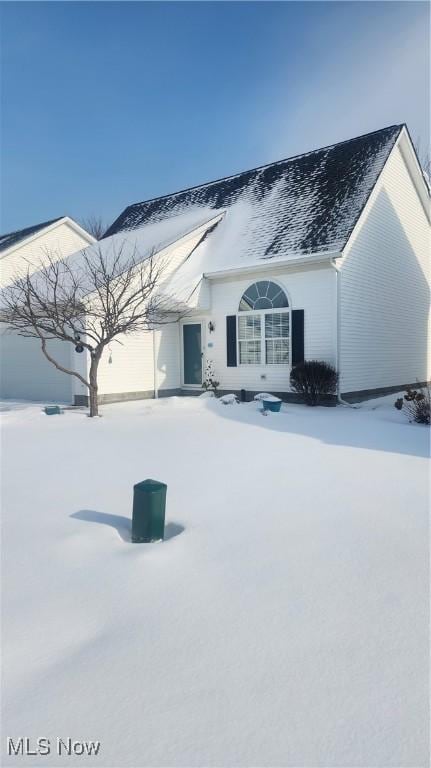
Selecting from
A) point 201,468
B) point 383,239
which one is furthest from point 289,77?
point 201,468

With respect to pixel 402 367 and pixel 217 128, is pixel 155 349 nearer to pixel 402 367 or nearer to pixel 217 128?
pixel 402 367

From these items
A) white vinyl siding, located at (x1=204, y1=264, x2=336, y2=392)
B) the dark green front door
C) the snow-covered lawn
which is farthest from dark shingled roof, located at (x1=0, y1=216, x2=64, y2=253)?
the snow-covered lawn

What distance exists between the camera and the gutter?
34.5 feet

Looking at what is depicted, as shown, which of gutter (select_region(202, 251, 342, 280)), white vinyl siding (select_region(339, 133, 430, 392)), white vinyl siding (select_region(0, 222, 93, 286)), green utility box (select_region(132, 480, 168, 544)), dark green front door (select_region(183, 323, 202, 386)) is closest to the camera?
green utility box (select_region(132, 480, 168, 544))

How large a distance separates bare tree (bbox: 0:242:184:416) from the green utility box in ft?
21.6

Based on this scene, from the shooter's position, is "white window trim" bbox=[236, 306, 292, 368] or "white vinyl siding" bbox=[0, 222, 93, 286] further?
"white vinyl siding" bbox=[0, 222, 93, 286]

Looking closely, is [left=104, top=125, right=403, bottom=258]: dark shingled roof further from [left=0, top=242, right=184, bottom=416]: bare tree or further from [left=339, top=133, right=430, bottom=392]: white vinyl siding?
[left=0, top=242, right=184, bottom=416]: bare tree

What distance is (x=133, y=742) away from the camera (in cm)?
169

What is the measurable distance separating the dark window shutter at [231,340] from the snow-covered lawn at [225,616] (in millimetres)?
7536

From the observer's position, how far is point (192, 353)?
45.1 feet

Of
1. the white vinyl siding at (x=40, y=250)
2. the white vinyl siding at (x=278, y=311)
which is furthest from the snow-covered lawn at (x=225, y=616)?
the white vinyl siding at (x=40, y=250)

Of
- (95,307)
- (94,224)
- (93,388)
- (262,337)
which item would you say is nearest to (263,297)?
(262,337)

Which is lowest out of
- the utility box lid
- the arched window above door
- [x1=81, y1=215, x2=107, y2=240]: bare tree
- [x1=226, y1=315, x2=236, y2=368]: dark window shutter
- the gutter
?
the utility box lid

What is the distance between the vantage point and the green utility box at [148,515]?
3.46 metres
